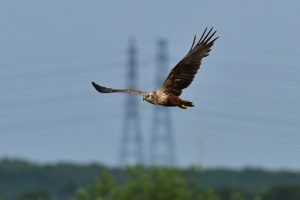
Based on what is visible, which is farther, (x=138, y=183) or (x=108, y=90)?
(x=138, y=183)

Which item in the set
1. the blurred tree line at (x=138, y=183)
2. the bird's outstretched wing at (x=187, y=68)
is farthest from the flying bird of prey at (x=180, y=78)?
the blurred tree line at (x=138, y=183)

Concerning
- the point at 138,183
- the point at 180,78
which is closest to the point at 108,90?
the point at 180,78

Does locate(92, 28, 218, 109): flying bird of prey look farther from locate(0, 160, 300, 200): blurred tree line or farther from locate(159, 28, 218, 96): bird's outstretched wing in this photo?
locate(0, 160, 300, 200): blurred tree line

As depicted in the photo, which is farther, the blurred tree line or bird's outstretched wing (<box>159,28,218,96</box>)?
the blurred tree line

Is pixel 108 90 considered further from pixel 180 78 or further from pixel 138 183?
pixel 138 183

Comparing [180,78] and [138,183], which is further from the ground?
[138,183]

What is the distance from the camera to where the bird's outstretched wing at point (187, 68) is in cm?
2475

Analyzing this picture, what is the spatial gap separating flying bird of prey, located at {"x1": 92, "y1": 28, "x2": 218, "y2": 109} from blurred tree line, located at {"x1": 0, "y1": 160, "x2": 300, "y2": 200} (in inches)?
1202

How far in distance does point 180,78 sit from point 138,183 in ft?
113

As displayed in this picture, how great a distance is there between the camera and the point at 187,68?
24.9 metres

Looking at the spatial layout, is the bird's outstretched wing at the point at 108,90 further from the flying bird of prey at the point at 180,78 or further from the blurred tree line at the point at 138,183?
the blurred tree line at the point at 138,183

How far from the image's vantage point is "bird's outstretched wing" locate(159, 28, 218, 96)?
24.8 m

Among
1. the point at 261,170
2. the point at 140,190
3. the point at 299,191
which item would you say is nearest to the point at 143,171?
the point at 140,190

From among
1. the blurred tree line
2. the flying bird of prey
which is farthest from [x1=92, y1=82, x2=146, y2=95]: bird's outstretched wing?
the blurred tree line
